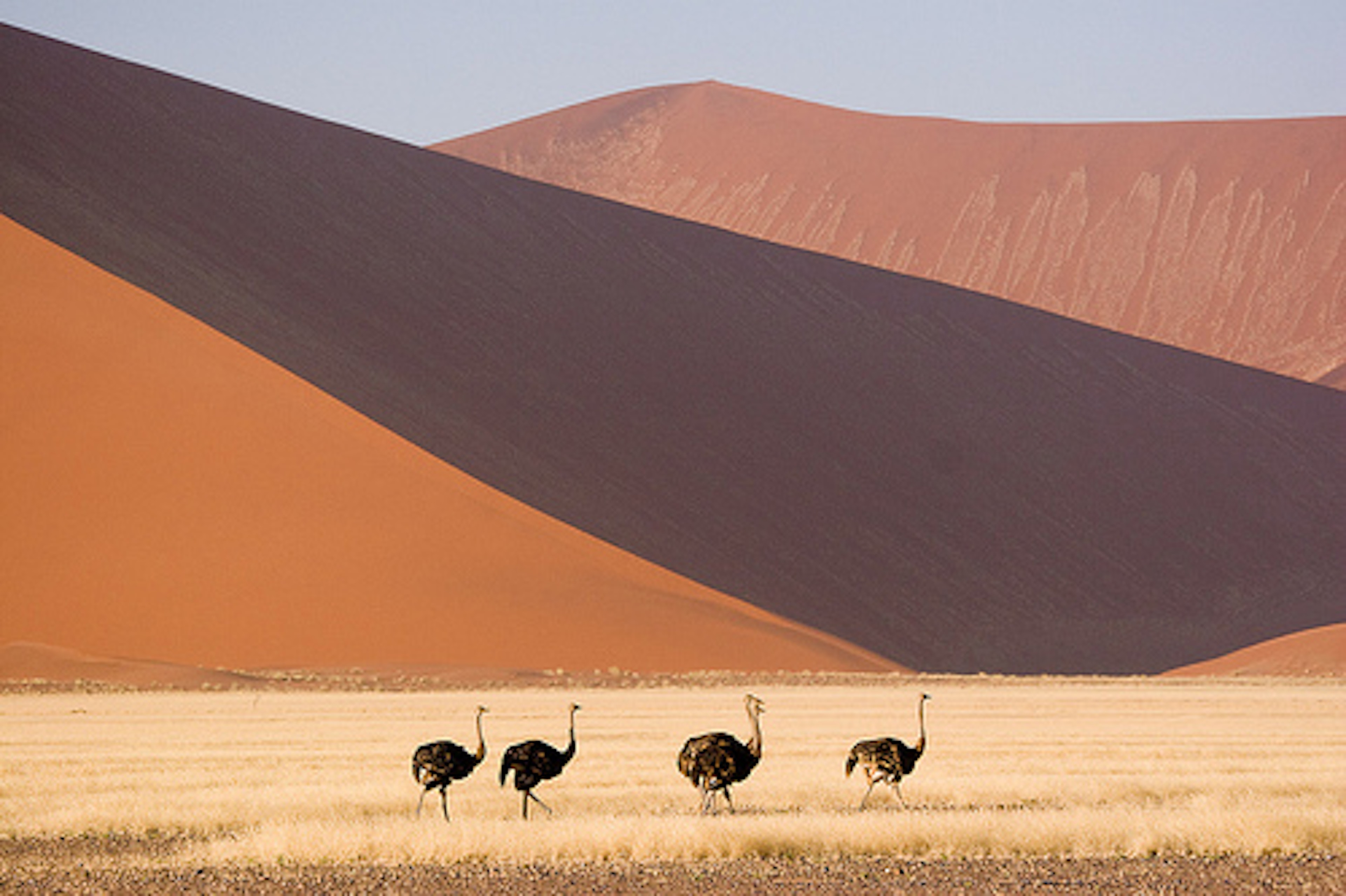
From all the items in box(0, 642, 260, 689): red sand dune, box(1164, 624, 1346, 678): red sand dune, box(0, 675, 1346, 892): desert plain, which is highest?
box(1164, 624, 1346, 678): red sand dune

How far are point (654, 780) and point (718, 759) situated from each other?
4600 millimetres

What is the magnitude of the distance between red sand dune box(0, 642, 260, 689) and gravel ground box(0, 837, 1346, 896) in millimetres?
24938

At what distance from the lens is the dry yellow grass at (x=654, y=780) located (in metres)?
13.9

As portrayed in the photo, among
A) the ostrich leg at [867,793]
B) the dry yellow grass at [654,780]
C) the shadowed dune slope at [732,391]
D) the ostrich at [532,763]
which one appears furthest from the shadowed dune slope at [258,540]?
the ostrich at [532,763]

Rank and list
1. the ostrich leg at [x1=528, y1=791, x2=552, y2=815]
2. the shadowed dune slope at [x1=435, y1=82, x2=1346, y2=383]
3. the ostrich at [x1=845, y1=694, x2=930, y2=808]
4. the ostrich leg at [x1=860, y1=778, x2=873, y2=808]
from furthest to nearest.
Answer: the shadowed dune slope at [x1=435, y1=82, x2=1346, y2=383] → the ostrich leg at [x1=860, y1=778, x2=873, y2=808] → the ostrich at [x1=845, y1=694, x2=930, y2=808] → the ostrich leg at [x1=528, y1=791, x2=552, y2=815]

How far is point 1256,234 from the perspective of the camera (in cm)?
11656

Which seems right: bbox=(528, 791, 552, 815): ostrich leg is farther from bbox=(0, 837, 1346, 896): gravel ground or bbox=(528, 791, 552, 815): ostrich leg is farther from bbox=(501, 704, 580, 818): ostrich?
bbox=(0, 837, 1346, 896): gravel ground

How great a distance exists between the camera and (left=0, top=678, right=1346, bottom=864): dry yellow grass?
549 inches

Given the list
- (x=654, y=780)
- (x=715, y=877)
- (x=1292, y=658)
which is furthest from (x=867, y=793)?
(x=1292, y=658)

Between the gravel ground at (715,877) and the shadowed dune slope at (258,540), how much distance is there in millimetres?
28590

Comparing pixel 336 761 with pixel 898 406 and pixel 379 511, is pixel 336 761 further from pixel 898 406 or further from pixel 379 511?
pixel 898 406

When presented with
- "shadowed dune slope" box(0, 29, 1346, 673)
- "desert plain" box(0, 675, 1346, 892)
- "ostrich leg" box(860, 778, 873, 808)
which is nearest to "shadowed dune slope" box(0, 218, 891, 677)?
"shadowed dune slope" box(0, 29, 1346, 673)

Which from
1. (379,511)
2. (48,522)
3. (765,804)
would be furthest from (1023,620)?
(765,804)

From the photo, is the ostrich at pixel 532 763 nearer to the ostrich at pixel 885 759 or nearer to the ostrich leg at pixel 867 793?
the ostrich at pixel 885 759
